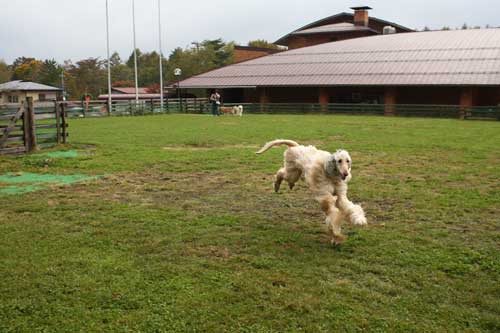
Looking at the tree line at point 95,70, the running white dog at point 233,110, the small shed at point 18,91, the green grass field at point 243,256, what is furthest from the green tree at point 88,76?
the green grass field at point 243,256

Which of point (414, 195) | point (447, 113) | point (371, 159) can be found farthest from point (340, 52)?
point (414, 195)

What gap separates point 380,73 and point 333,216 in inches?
1234

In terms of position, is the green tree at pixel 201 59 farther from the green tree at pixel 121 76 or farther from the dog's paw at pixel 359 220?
the dog's paw at pixel 359 220

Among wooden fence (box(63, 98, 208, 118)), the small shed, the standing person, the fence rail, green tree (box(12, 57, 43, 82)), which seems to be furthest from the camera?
green tree (box(12, 57, 43, 82))

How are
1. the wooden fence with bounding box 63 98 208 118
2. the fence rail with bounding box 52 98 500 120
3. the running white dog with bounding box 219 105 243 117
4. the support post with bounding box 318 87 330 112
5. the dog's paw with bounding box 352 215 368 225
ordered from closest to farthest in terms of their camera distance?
1. the dog's paw with bounding box 352 215 368 225
2. the fence rail with bounding box 52 98 500 120
3. the wooden fence with bounding box 63 98 208 118
4. the running white dog with bounding box 219 105 243 117
5. the support post with bounding box 318 87 330 112

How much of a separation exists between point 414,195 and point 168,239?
13.5ft

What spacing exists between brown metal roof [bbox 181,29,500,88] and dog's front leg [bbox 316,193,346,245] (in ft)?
92.7

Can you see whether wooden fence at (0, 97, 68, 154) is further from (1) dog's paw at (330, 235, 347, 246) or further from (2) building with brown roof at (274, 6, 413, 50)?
(2) building with brown roof at (274, 6, 413, 50)

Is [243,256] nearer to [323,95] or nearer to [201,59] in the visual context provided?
[323,95]

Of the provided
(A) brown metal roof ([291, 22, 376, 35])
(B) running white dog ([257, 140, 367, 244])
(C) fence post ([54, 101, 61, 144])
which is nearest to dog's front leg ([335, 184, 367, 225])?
(B) running white dog ([257, 140, 367, 244])

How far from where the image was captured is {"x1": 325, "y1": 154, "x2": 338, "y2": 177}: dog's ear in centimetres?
552

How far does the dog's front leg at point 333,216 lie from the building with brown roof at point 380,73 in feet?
92.5

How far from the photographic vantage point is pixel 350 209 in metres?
5.39

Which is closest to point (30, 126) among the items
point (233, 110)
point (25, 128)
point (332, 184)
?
point (25, 128)
